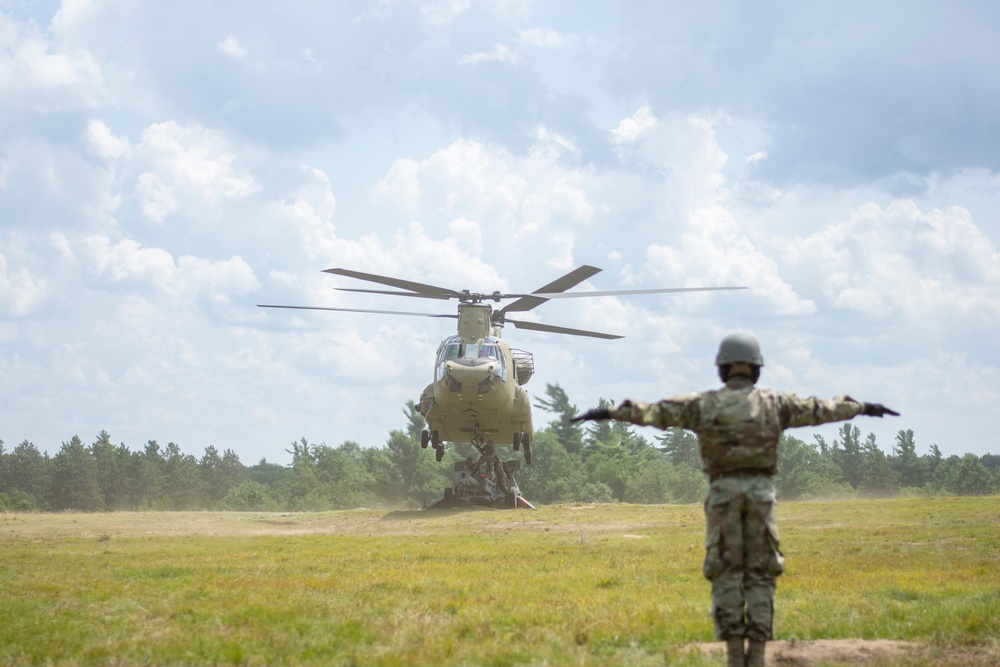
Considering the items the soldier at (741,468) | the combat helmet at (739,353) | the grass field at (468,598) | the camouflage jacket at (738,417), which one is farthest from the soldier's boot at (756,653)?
the combat helmet at (739,353)

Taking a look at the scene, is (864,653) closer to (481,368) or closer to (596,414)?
(596,414)

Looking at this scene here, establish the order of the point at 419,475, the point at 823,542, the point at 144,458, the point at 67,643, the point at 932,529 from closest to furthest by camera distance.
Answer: the point at 67,643
the point at 823,542
the point at 932,529
the point at 419,475
the point at 144,458

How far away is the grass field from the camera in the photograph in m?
7.79

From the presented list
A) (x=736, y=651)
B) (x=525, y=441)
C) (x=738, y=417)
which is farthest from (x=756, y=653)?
(x=525, y=441)

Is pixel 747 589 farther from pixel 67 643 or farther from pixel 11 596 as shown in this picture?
pixel 11 596

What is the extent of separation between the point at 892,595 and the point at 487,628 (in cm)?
499

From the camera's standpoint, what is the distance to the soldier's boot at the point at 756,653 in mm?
6535

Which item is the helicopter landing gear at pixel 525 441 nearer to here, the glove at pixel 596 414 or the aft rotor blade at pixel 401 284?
the aft rotor blade at pixel 401 284

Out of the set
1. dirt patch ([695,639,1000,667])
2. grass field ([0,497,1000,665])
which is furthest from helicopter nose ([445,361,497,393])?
dirt patch ([695,639,1000,667])

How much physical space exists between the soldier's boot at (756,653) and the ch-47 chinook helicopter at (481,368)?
892 inches

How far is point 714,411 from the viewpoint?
6852mm

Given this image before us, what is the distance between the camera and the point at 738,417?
6.79 meters

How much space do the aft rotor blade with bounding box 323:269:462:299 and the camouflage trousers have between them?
24.8 metres

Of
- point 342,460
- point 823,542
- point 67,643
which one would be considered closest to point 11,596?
point 67,643
